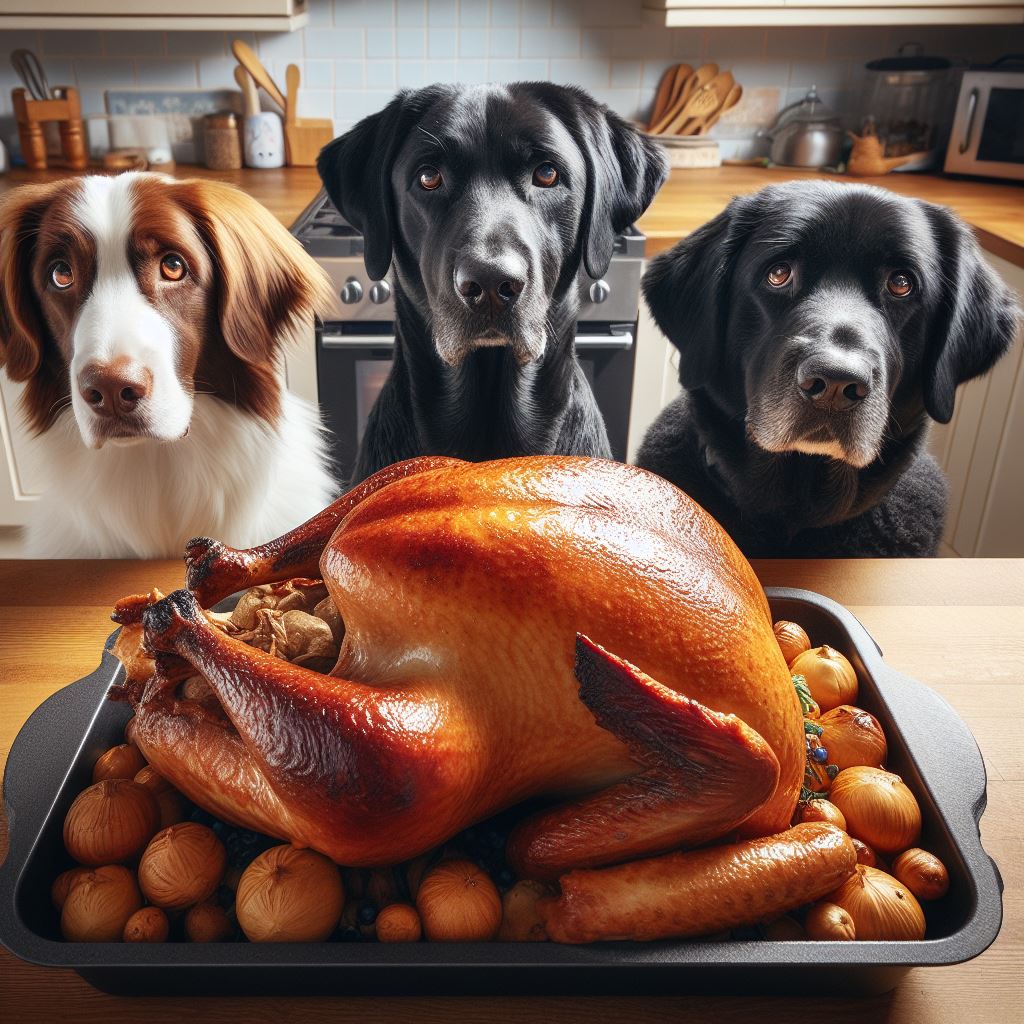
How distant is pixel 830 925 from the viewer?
512mm


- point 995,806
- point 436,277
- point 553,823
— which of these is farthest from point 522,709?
point 436,277

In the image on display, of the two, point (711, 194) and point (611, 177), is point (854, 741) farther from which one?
point (711, 194)

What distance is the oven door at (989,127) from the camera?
7.79 ft

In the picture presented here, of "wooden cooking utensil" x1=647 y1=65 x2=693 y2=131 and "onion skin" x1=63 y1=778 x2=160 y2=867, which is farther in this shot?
"wooden cooking utensil" x1=647 y1=65 x2=693 y2=131

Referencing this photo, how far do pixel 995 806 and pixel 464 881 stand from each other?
1.22 ft

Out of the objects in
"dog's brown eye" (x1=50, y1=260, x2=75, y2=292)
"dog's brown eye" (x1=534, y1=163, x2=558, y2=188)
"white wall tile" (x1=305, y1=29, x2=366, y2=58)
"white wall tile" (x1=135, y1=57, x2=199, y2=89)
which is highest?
"white wall tile" (x1=305, y1=29, x2=366, y2=58)

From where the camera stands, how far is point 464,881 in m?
0.52

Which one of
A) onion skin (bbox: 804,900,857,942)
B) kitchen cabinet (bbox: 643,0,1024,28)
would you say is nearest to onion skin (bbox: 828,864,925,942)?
onion skin (bbox: 804,900,857,942)

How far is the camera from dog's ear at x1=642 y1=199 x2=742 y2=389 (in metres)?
1.03

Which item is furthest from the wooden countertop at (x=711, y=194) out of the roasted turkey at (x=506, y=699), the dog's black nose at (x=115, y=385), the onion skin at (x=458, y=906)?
the onion skin at (x=458, y=906)

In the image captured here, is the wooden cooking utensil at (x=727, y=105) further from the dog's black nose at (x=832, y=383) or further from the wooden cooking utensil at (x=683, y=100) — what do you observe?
the dog's black nose at (x=832, y=383)

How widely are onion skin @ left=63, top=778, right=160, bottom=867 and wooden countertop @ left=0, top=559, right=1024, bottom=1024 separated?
6 centimetres

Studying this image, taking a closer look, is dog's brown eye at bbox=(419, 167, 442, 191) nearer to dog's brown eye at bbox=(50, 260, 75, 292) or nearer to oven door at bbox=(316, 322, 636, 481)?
dog's brown eye at bbox=(50, 260, 75, 292)

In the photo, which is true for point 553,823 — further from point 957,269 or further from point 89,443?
point 957,269
